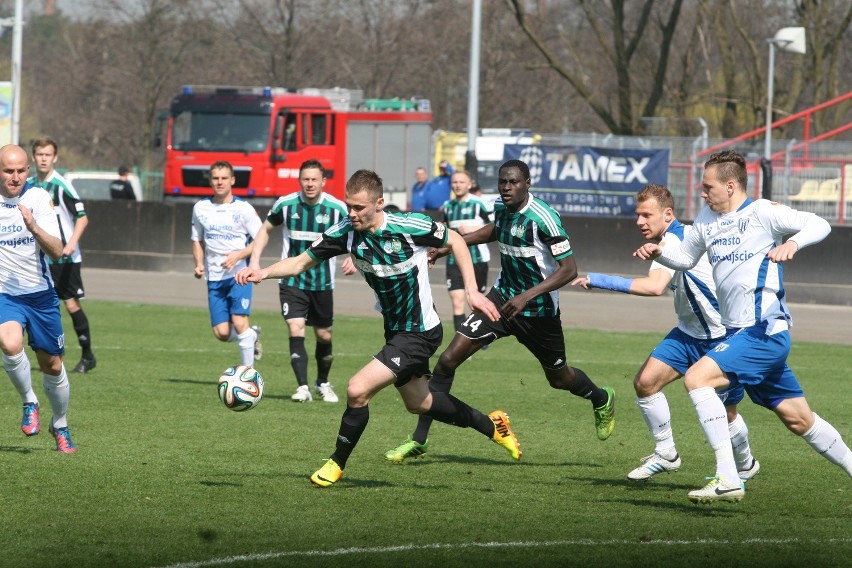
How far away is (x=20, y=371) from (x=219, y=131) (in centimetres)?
2437

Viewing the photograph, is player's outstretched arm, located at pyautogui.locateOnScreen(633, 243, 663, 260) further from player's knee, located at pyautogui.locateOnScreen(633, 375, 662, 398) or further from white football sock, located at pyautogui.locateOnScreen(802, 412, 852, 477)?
white football sock, located at pyautogui.locateOnScreen(802, 412, 852, 477)

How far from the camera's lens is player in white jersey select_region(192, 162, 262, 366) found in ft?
41.5

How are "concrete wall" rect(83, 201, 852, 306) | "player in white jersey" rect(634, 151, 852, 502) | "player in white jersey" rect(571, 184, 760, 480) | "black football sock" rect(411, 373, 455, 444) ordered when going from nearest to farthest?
"player in white jersey" rect(634, 151, 852, 502) < "player in white jersey" rect(571, 184, 760, 480) < "black football sock" rect(411, 373, 455, 444) < "concrete wall" rect(83, 201, 852, 306)

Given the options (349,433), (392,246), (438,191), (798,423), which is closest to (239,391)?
(349,433)

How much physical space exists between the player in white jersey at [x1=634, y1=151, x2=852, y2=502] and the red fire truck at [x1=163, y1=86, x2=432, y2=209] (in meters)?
24.8

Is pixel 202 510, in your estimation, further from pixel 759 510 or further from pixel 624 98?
pixel 624 98

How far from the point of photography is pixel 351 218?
26.1 feet

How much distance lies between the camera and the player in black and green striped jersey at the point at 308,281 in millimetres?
12102

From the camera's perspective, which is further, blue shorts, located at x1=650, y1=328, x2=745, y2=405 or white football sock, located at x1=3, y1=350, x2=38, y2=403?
white football sock, located at x1=3, y1=350, x2=38, y2=403

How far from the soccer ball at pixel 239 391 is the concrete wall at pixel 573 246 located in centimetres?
1605

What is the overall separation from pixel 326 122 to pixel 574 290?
10.5 metres

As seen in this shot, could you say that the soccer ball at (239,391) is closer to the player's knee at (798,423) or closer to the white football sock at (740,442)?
the white football sock at (740,442)

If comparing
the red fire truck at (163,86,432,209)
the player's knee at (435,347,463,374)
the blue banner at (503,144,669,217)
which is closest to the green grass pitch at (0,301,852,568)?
the player's knee at (435,347,463,374)

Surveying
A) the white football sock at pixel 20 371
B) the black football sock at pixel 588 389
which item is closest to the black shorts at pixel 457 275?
the black football sock at pixel 588 389
